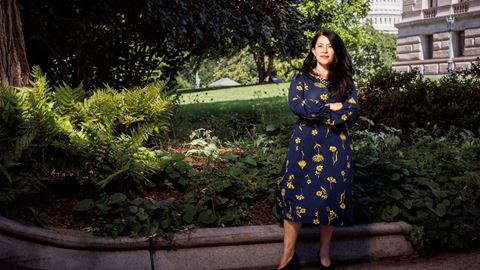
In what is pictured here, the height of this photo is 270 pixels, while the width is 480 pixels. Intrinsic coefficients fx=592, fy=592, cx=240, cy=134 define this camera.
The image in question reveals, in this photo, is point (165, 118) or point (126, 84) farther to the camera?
point (126, 84)

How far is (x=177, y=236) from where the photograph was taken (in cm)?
486

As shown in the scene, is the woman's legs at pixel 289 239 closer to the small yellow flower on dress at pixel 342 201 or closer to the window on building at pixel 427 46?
the small yellow flower on dress at pixel 342 201

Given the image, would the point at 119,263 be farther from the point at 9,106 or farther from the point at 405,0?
the point at 405,0

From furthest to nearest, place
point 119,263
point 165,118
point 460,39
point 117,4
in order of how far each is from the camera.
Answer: point 460,39, point 117,4, point 165,118, point 119,263

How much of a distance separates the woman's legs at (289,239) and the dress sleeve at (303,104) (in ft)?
2.86

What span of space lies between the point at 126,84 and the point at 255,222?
A: 6512 millimetres

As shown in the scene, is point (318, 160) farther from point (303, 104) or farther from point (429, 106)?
point (429, 106)

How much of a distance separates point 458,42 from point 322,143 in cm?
2893

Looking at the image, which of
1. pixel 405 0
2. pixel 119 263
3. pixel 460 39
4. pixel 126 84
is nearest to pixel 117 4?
pixel 126 84

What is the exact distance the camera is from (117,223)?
4922 mm

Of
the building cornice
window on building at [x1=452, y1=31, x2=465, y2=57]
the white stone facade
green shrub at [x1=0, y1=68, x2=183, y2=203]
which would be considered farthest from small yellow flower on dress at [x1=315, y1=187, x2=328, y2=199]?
the white stone facade

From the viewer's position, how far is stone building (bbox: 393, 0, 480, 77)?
1148 inches

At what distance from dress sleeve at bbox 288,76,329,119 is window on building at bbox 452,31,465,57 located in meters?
28.3

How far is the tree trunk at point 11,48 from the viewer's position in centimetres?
652
